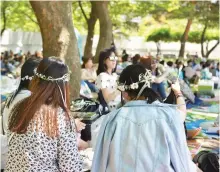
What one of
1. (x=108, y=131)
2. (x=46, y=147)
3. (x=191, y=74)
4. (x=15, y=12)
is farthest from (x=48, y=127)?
(x=15, y=12)

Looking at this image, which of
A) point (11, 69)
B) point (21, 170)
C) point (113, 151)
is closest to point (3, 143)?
point (21, 170)

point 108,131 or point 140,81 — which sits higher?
point 140,81

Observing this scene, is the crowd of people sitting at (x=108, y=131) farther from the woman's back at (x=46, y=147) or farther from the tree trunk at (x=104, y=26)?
the tree trunk at (x=104, y=26)

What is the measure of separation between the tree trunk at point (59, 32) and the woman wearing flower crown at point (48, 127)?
117 inches

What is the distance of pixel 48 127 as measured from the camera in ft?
7.68

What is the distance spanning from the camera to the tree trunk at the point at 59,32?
5.32 metres

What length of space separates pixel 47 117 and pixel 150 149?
→ 2.08ft

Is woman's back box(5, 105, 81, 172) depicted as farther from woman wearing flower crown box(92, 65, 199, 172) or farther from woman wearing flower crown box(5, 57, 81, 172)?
woman wearing flower crown box(92, 65, 199, 172)

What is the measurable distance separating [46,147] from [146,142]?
2.00ft

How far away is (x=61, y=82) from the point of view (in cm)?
240

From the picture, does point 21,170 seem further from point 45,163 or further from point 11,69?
point 11,69

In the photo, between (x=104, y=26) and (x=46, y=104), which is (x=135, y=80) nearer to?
(x=46, y=104)

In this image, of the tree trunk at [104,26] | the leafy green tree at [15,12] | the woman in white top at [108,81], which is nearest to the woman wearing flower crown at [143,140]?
the woman in white top at [108,81]

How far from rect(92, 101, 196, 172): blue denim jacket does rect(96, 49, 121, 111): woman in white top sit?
231 centimetres
